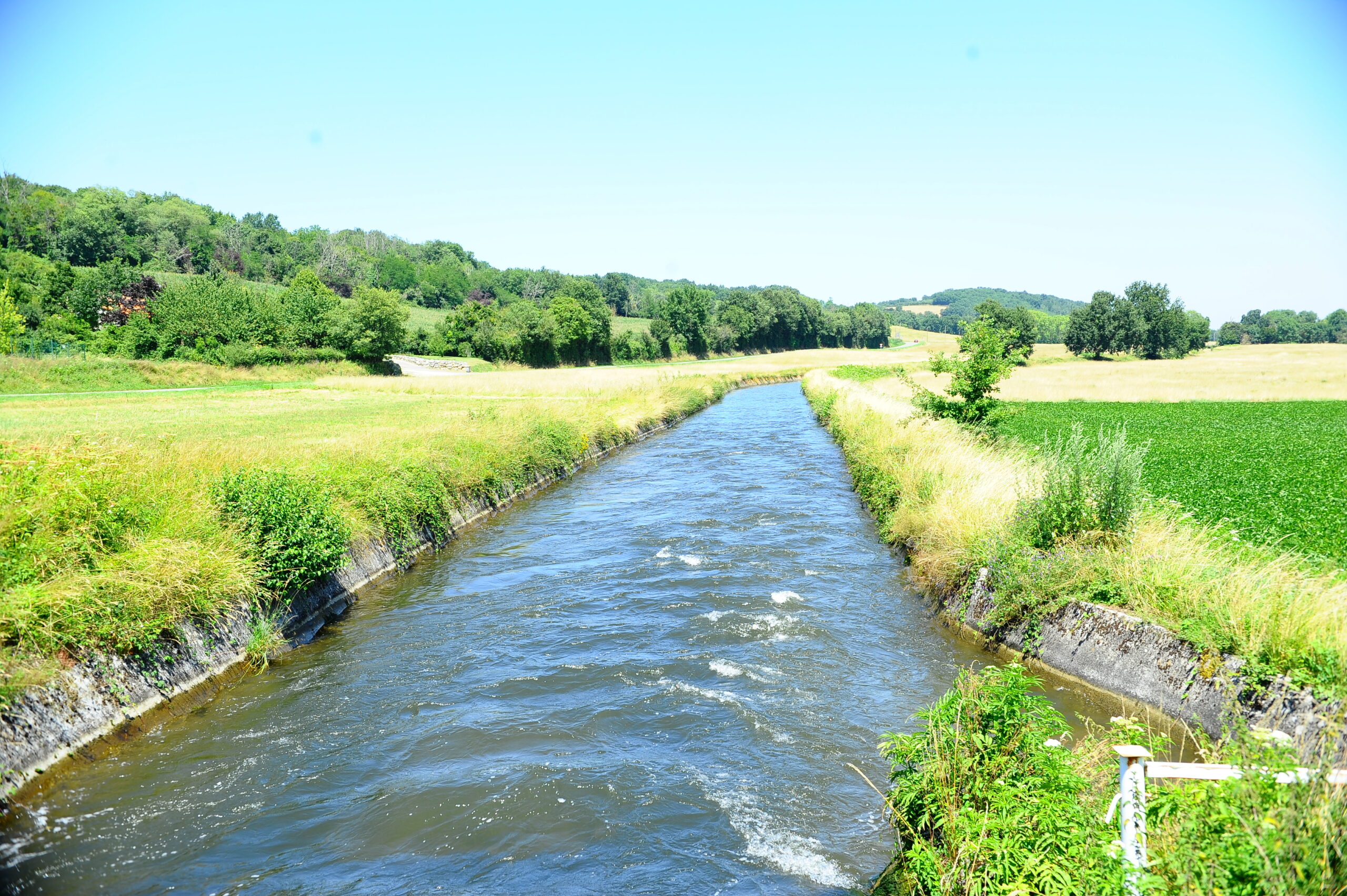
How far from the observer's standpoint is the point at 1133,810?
12.4ft

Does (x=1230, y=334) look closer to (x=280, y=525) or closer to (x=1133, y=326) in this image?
(x=1133, y=326)

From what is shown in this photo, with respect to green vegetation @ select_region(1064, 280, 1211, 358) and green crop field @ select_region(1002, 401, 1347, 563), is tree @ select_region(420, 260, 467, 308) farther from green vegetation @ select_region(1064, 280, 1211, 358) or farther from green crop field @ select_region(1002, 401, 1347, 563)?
green crop field @ select_region(1002, 401, 1347, 563)

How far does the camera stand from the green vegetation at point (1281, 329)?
159250mm

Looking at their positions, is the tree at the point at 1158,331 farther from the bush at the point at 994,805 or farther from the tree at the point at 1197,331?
the bush at the point at 994,805

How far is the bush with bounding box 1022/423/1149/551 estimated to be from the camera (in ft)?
34.3

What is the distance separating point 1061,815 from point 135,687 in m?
9.06

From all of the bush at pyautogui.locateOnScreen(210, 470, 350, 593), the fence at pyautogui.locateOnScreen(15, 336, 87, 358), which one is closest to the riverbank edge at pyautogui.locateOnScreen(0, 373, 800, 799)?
the bush at pyautogui.locateOnScreen(210, 470, 350, 593)

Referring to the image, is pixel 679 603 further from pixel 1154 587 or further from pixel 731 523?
pixel 1154 587

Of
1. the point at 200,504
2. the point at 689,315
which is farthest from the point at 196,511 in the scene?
the point at 689,315

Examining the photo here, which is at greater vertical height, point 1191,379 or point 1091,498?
point 1091,498

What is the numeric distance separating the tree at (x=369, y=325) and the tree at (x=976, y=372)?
56813 millimetres

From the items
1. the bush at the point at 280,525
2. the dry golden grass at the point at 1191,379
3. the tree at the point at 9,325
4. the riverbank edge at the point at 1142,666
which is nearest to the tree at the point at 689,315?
the dry golden grass at the point at 1191,379

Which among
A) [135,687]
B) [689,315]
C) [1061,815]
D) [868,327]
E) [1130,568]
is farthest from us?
[868,327]

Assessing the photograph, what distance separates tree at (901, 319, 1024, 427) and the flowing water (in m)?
8.91
